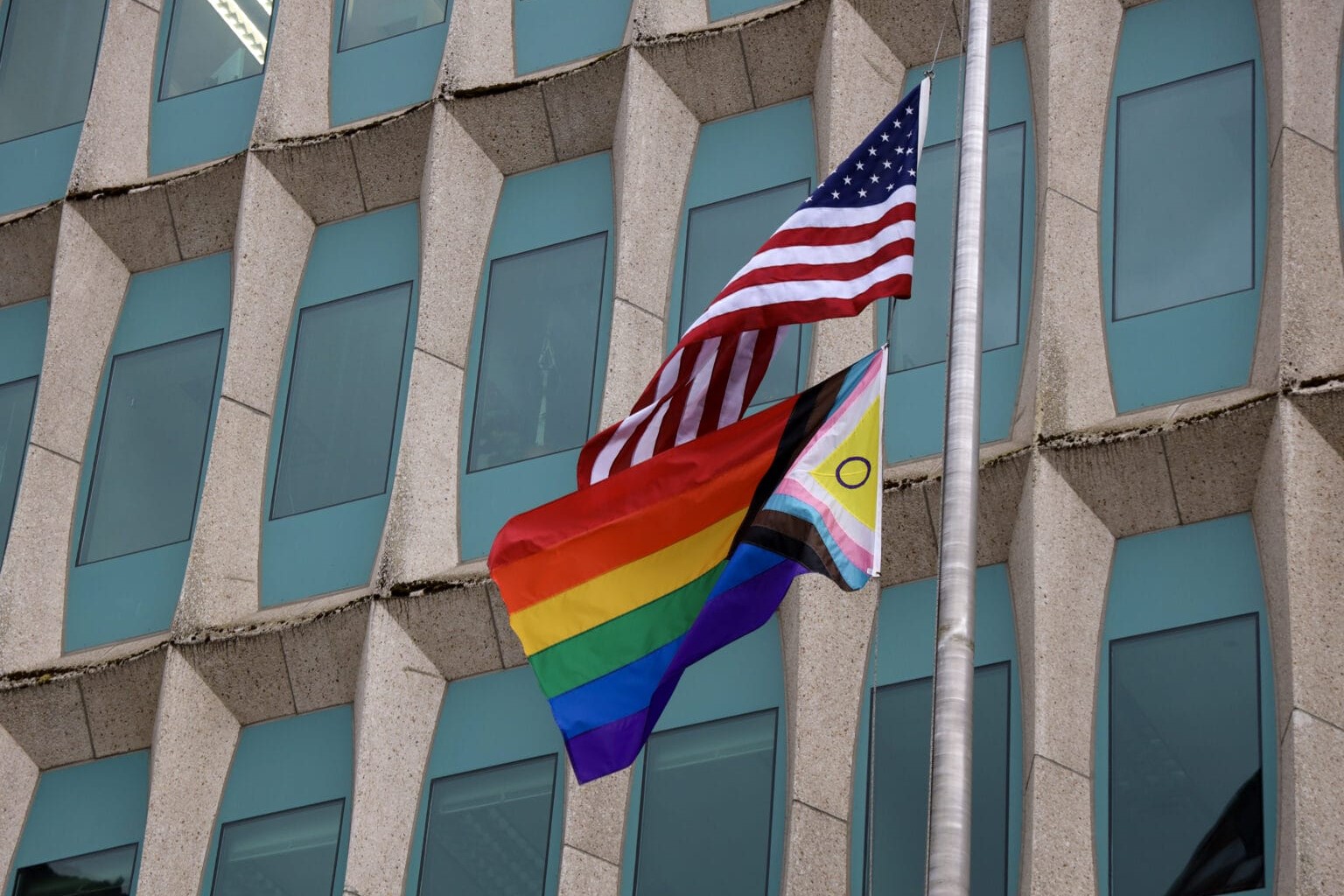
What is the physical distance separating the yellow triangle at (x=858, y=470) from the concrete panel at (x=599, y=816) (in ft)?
22.3

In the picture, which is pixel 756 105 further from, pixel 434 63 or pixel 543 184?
pixel 434 63

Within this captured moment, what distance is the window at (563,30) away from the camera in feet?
77.7

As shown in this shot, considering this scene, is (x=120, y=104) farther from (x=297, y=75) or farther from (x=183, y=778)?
(x=183, y=778)

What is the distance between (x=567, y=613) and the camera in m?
13.9

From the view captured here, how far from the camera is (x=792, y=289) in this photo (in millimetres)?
13750

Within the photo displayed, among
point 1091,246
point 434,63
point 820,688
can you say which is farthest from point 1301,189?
point 434,63

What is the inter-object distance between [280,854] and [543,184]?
7.41 m

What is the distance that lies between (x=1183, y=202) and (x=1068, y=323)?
1.71 meters

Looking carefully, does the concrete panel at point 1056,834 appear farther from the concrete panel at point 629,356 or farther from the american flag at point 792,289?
the concrete panel at point 629,356

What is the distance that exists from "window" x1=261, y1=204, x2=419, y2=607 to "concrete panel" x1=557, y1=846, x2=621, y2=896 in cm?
403

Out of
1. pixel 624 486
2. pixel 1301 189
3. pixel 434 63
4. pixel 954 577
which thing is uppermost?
pixel 434 63

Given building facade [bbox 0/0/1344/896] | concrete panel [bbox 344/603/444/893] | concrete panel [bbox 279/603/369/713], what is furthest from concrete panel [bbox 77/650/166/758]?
concrete panel [bbox 344/603/444/893]

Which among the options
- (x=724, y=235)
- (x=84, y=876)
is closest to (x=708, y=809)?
(x=724, y=235)

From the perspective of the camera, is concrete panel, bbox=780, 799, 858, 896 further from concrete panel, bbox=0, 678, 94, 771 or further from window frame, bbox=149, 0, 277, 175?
window frame, bbox=149, 0, 277, 175
